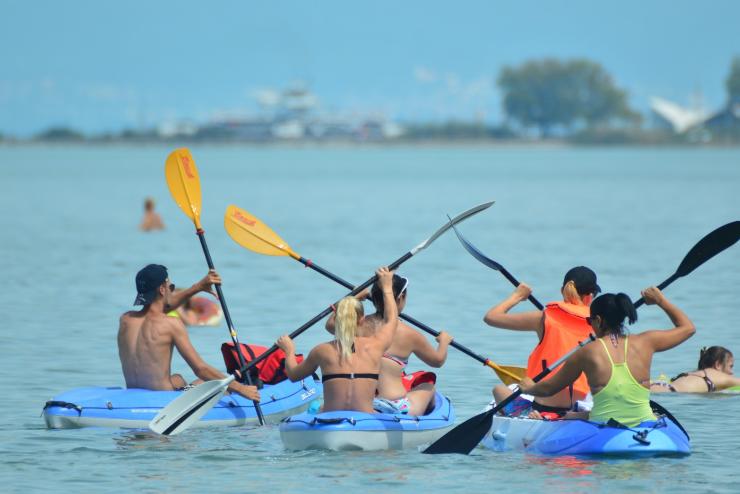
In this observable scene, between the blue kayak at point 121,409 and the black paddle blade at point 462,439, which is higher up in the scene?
the blue kayak at point 121,409

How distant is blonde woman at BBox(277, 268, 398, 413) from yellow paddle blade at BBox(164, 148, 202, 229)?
13.5 ft

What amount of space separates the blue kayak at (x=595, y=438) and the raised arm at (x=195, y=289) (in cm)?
284

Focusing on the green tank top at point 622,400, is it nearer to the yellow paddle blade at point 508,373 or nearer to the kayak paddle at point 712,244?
the yellow paddle blade at point 508,373

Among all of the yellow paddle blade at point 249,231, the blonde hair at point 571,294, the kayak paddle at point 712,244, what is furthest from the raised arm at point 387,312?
the yellow paddle blade at point 249,231

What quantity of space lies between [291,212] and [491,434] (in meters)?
40.1

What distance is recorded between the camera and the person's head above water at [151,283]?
11914 mm

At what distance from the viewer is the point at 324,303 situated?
23.1 metres

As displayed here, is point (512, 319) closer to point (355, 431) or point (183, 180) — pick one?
point (355, 431)

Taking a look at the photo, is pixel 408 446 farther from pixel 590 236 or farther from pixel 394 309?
pixel 590 236

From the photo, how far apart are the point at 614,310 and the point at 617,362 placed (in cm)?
40

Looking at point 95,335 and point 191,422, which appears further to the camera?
point 95,335

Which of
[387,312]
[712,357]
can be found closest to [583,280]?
[387,312]

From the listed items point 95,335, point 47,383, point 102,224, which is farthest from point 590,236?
point 47,383

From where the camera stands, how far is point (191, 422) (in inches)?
484
